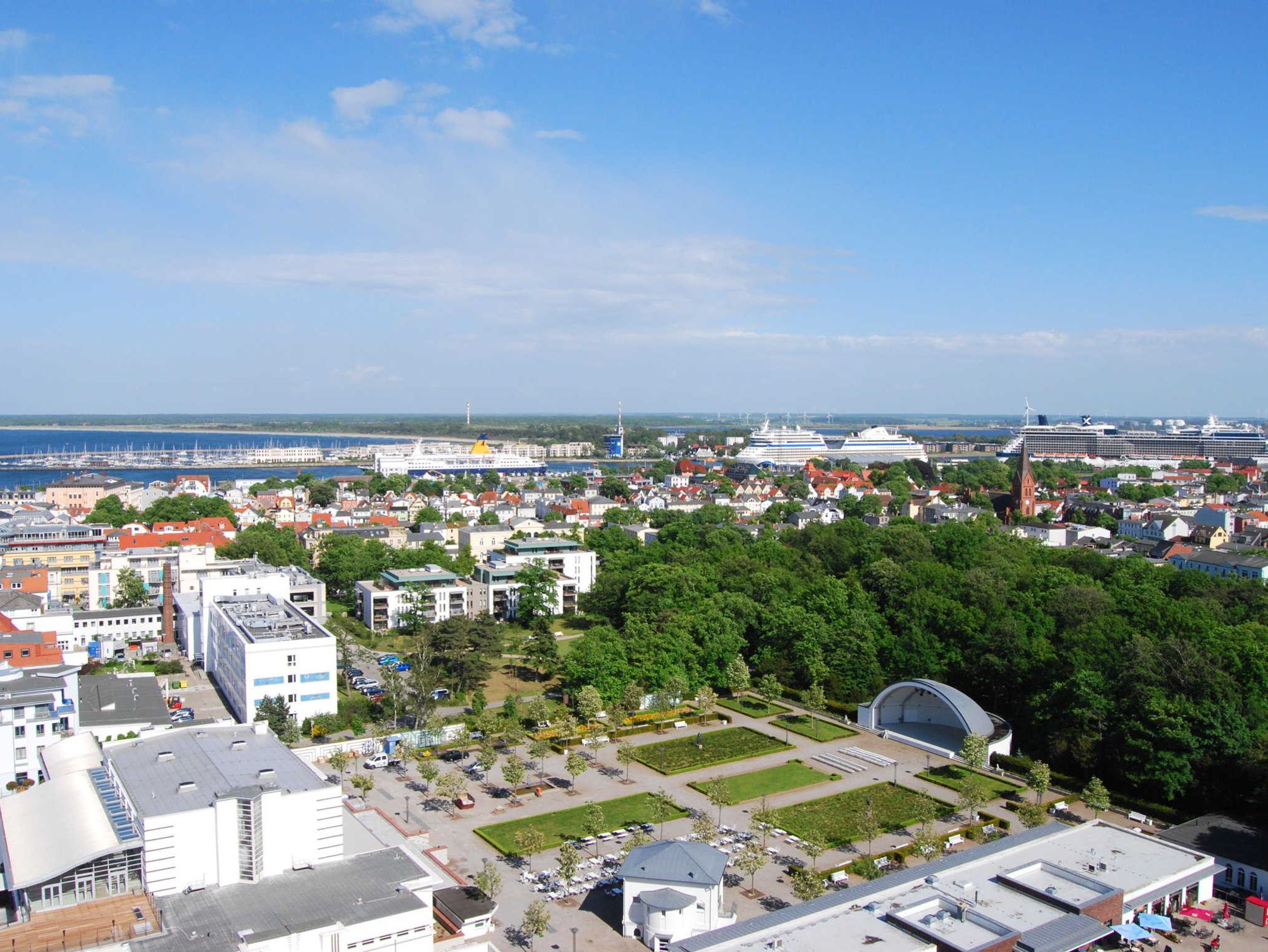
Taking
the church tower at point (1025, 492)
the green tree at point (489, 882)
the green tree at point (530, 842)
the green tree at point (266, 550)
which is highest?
the church tower at point (1025, 492)

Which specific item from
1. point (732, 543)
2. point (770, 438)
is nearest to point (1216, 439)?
point (770, 438)

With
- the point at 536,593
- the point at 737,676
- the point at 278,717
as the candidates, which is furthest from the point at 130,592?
the point at 737,676

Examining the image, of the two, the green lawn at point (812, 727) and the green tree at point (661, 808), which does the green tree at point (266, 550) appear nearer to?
the green lawn at point (812, 727)

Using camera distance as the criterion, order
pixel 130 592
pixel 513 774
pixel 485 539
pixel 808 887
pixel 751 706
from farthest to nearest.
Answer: pixel 485 539 < pixel 130 592 < pixel 751 706 < pixel 513 774 < pixel 808 887

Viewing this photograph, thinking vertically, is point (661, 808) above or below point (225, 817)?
below

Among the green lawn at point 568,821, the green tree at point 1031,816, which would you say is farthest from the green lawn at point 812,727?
the green tree at point 1031,816

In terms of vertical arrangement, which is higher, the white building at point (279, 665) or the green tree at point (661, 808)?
the white building at point (279, 665)

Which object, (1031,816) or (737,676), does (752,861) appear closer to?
(1031,816)

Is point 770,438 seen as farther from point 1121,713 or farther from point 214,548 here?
point 1121,713

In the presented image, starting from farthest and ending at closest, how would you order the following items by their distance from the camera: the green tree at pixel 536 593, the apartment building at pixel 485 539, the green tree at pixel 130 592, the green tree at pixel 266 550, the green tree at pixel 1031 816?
1. the apartment building at pixel 485 539
2. the green tree at pixel 266 550
3. the green tree at pixel 130 592
4. the green tree at pixel 536 593
5. the green tree at pixel 1031 816
